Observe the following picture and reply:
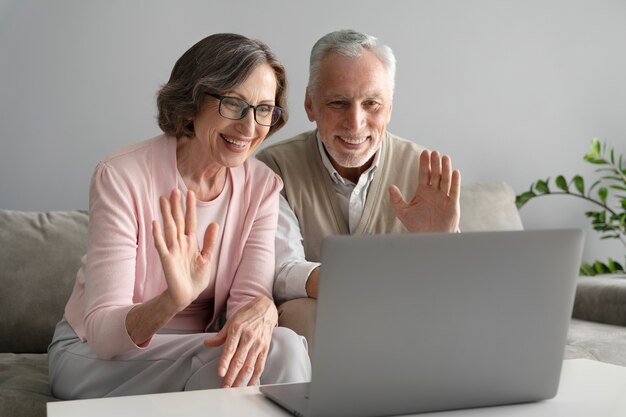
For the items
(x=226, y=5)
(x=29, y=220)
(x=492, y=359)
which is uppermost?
(x=226, y=5)

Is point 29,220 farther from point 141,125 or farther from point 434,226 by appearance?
point 434,226

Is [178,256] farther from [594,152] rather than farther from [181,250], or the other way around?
[594,152]

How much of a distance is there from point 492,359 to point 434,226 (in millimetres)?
894

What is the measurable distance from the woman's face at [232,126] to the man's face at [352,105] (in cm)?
47

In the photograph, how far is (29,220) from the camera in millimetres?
2383

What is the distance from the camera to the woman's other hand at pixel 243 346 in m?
1.54

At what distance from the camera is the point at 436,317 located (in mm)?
1137

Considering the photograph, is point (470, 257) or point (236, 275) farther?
point (236, 275)

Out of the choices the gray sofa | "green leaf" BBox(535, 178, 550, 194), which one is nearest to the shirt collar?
the gray sofa

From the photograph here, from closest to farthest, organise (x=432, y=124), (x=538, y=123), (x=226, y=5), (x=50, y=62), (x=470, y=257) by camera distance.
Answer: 1. (x=470, y=257)
2. (x=50, y=62)
3. (x=226, y=5)
4. (x=432, y=124)
5. (x=538, y=123)

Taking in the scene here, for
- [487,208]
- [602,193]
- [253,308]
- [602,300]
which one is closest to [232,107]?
[253,308]

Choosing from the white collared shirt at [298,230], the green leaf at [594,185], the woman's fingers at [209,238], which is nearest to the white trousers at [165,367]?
the woman's fingers at [209,238]

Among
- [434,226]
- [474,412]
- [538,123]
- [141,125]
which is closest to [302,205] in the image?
[434,226]

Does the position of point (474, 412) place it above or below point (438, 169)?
below
